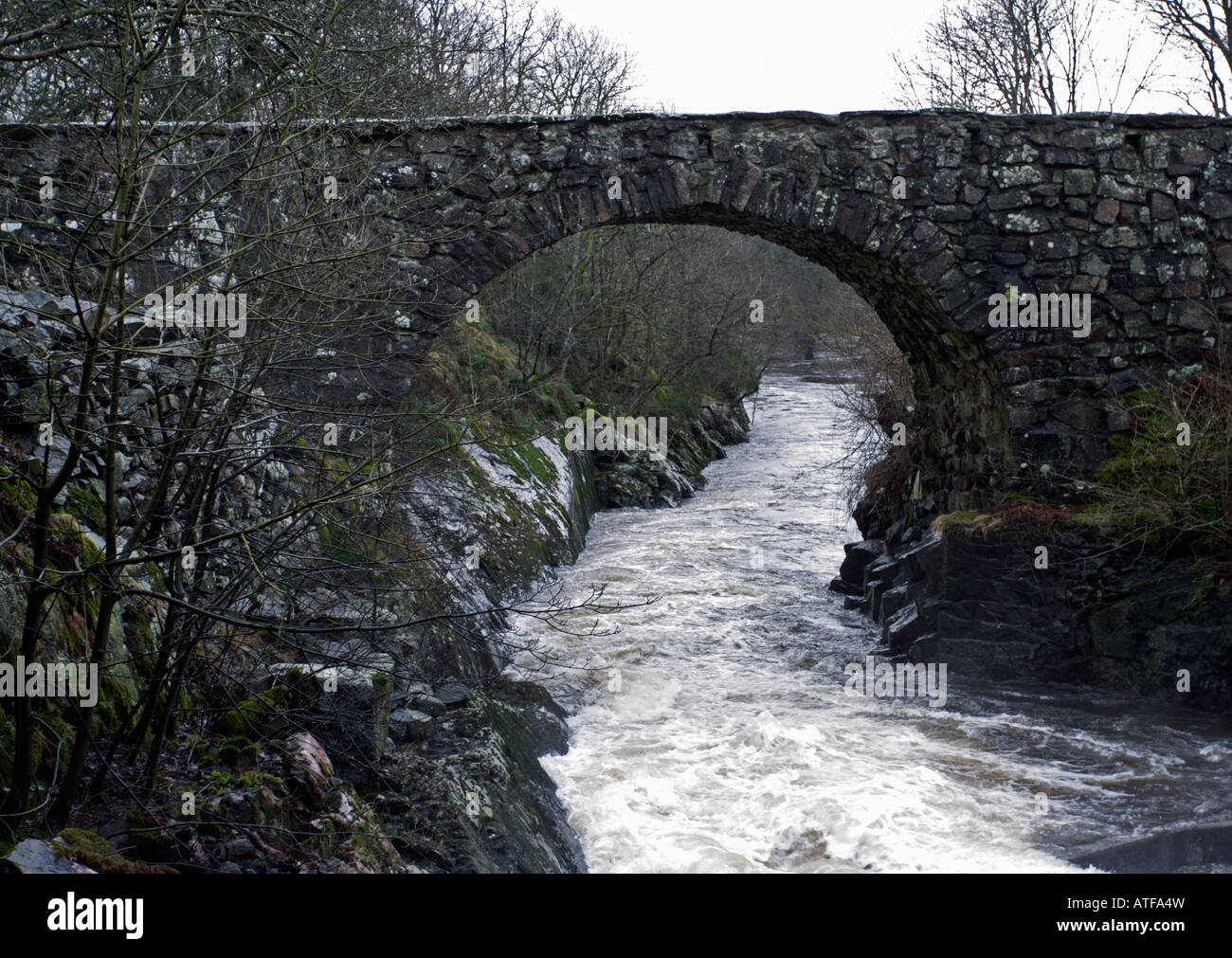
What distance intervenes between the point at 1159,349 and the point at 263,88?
24.4 ft

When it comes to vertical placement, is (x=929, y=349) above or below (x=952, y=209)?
below

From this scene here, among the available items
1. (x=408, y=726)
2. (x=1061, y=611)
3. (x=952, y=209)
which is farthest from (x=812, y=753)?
(x=952, y=209)

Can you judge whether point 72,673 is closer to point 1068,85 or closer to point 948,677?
point 948,677

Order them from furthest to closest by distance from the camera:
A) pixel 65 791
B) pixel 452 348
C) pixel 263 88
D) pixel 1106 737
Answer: pixel 452 348, pixel 1106 737, pixel 263 88, pixel 65 791

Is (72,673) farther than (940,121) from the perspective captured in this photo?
No

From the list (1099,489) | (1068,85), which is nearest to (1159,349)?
(1099,489)

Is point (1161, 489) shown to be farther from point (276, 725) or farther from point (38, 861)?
point (38, 861)

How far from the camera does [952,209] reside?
321 inches

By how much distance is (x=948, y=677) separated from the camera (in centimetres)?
850

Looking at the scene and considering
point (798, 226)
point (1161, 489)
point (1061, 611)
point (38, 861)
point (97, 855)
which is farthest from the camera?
point (1061, 611)

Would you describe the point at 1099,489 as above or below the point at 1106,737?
above

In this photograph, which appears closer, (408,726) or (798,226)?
(408,726)

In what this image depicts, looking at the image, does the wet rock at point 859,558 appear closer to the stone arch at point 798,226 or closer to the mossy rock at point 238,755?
the stone arch at point 798,226

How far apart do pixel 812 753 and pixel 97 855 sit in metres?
4.86
